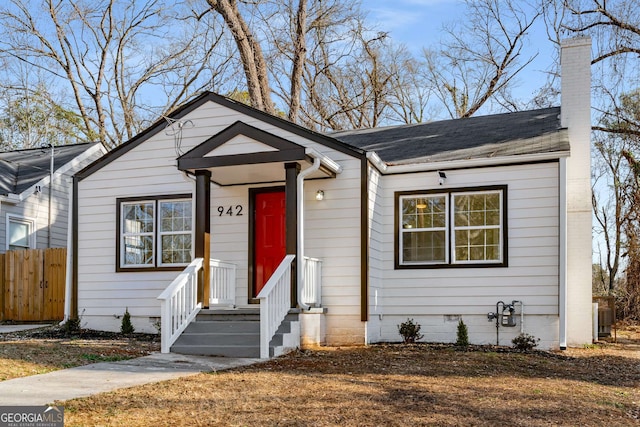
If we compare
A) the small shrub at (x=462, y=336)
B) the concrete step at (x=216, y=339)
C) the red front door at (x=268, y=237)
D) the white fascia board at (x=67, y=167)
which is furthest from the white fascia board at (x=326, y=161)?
the white fascia board at (x=67, y=167)

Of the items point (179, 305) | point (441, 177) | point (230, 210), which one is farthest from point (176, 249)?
point (441, 177)

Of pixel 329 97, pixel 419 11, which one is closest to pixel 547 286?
pixel 419 11

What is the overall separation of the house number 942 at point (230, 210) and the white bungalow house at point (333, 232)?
0.03m

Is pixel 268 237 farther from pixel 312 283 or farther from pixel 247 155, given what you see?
pixel 247 155

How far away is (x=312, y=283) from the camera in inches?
422

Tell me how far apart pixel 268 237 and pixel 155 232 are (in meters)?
2.25

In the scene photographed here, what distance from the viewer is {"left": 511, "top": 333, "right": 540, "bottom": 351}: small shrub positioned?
1065 cm

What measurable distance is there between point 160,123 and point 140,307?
134 inches

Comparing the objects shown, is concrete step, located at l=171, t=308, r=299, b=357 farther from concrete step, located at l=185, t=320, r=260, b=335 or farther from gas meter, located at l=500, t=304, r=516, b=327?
gas meter, located at l=500, t=304, r=516, b=327

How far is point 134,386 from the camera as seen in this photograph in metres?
6.70

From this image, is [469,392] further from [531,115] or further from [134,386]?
[531,115]

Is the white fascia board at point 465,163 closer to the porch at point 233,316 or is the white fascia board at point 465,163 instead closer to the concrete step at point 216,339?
the porch at point 233,316

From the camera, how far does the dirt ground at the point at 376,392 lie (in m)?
5.43

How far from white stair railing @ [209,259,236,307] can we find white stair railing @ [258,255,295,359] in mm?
1428
